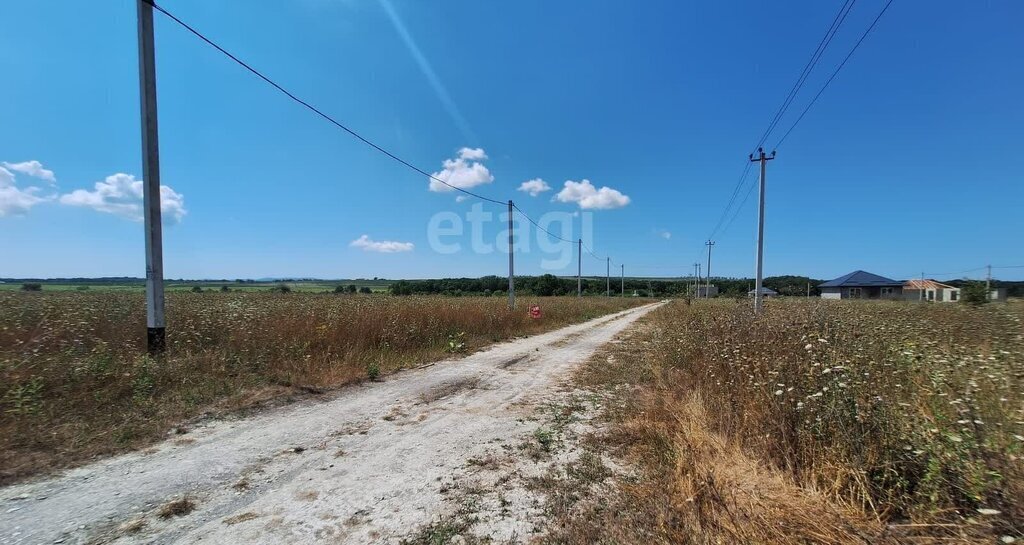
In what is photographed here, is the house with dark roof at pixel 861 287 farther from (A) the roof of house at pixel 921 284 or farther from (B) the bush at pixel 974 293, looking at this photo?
(B) the bush at pixel 974 293

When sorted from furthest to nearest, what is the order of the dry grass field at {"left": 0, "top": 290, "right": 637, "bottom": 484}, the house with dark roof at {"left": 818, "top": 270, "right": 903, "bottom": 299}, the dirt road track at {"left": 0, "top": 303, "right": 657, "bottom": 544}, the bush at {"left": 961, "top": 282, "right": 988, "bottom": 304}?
the house with dark roof at {"left": 818, "top": 270, "right": 903, "bottom": 299} → the bush at {"left": 961, "top": 282, "right": 988, "bottom": 304} → the dry grass field at {"left": 0, "top": 290, "right": 637, "bottom": 484} → the dirt road track at {"left": 0, "top": 303, "right": 657, "bottom": 544}

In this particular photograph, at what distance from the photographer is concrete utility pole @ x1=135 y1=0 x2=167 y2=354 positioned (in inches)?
239

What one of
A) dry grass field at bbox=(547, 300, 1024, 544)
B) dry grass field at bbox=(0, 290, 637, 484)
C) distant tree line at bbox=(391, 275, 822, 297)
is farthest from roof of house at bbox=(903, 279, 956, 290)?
dry grass field at bbox=(0, 290, 637, 484)

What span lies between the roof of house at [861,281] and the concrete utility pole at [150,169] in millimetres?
77161

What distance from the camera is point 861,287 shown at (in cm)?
5847

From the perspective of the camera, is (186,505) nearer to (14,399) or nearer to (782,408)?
(14,399)

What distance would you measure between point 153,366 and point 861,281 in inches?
3140

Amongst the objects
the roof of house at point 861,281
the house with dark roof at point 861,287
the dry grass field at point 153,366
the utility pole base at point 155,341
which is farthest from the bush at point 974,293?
the roof of house at point 861,281

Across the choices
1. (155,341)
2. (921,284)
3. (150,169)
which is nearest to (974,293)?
(155,341)

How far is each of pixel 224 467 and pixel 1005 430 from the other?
5731 millimetres

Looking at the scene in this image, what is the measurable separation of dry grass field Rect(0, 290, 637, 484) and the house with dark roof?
2582 inches

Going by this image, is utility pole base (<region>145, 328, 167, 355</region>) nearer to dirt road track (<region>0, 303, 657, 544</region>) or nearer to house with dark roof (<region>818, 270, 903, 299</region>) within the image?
dirt road track (<region>0, 303, 657, 544</region>)

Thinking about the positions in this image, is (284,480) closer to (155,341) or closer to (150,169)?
(155,341)

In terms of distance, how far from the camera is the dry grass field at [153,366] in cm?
394
